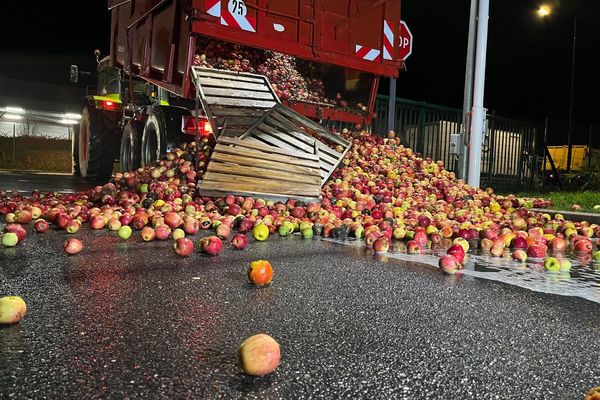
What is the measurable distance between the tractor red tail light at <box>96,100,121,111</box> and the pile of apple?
3.69 meters

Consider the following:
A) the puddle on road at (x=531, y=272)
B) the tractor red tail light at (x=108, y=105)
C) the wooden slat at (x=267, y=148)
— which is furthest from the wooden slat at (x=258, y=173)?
the tractor red tail light at (x=108, y=105)

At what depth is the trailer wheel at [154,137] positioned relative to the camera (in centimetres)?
779

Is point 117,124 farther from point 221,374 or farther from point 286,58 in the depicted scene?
point 221,374

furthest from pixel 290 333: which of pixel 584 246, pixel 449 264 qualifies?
pixel 584 246

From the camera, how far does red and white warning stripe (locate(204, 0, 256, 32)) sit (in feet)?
24.3

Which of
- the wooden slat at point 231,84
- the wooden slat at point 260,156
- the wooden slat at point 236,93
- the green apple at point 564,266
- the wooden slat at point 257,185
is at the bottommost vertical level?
the green apple at point 564,266

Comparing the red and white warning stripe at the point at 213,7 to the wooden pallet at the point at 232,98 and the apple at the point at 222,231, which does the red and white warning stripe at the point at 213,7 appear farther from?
the apple at the point at 222,231

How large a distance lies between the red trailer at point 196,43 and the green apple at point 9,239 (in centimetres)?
392

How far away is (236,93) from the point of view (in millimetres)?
7344

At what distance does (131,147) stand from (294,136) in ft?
12.6

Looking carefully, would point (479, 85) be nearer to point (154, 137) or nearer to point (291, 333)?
point (154, 137)

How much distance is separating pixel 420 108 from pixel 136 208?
9.69m

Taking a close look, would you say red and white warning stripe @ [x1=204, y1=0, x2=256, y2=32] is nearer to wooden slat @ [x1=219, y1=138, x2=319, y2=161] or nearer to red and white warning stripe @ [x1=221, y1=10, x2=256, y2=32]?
red and white warning stripe @ [x1=221, y1=10, x2=256, y2=32]

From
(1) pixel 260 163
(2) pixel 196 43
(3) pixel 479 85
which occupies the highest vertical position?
(2) pixel 196 43
